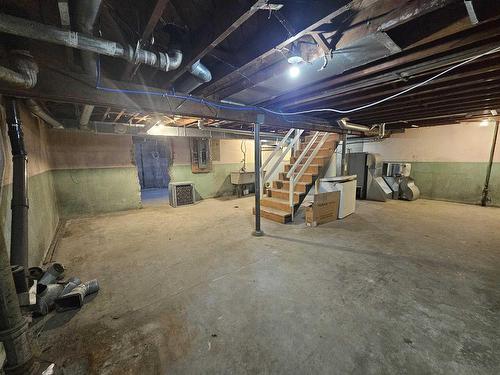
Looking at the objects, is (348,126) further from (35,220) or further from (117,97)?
(35,220)

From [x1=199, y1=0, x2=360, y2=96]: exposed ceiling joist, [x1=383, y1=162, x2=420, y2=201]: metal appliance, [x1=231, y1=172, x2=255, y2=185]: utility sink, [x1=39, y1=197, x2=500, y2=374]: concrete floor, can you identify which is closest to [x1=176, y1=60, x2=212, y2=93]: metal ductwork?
[x1=199, y1=0, x2=360, y2=96]: exposed ceiling joist

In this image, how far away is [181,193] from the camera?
5.99 m

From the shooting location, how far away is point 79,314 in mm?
1831

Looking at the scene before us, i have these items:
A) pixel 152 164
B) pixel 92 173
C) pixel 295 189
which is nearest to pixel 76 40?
pixel 295 189

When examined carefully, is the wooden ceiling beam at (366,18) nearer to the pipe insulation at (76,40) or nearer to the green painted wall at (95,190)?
the pipe insulation at (76,40)

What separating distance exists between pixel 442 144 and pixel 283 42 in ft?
23.9

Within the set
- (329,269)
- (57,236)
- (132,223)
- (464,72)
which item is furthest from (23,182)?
(464,72)

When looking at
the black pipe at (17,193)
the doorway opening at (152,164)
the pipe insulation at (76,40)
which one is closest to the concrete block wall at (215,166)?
the doorway opening at (152,164)

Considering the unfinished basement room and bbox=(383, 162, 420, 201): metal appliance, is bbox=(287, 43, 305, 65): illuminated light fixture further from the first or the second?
bbox=(383, 162, 420, 201): metal appliance

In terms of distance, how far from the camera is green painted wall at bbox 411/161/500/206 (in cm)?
554

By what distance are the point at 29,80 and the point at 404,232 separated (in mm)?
5010

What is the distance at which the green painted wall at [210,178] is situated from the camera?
6.46 m

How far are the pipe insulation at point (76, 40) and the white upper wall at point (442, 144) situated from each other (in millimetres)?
7832

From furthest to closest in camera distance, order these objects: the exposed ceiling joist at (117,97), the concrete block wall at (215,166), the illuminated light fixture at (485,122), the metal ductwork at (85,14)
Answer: the concrete block wall at (215,166)
the illuminated light fixture at (485,122)
the exposed ceiling joist at (117,97)
the metal ductwork at (85,14)
